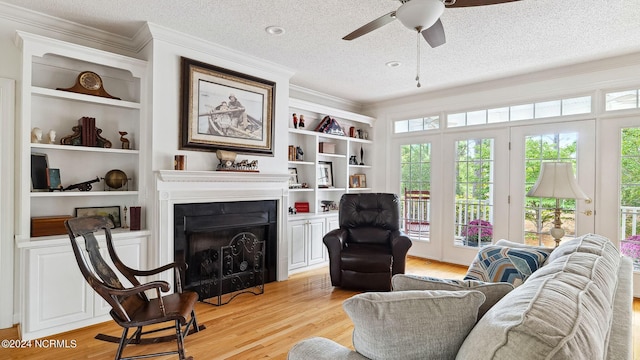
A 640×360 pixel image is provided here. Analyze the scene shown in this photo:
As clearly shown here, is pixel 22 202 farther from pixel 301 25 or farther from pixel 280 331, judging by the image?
pixel 301 25

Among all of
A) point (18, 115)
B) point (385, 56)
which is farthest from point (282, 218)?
point (18, 115)

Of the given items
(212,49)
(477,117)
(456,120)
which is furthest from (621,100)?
(212,49)

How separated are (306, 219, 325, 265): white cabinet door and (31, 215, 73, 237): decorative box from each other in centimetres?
269

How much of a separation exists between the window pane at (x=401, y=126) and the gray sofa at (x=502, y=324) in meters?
4.56

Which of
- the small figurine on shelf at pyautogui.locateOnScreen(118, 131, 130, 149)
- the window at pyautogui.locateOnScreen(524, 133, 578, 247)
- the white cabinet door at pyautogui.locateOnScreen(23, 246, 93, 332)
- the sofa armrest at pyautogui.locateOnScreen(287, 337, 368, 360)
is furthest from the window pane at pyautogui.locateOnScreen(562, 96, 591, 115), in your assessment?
the white cabinet door at pyautogui.locateOnScreen(23, 246, 93, 332)

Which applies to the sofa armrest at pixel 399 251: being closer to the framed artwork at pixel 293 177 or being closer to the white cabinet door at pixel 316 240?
the white cabinet door at pixel 316 240

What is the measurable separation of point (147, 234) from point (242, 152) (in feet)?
4.17

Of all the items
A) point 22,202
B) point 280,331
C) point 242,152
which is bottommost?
point 280,331

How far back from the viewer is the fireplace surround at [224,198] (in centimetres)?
316

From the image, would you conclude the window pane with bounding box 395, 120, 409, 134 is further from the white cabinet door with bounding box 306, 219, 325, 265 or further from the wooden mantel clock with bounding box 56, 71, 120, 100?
the wooden mantel clock with bounding box 56, 71, 120, 100

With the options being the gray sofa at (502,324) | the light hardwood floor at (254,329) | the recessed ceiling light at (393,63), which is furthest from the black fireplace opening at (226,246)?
the gray sofa at (502,324)

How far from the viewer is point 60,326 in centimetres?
269

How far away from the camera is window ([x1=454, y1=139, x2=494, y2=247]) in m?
4.78

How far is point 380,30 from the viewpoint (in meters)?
3.11
